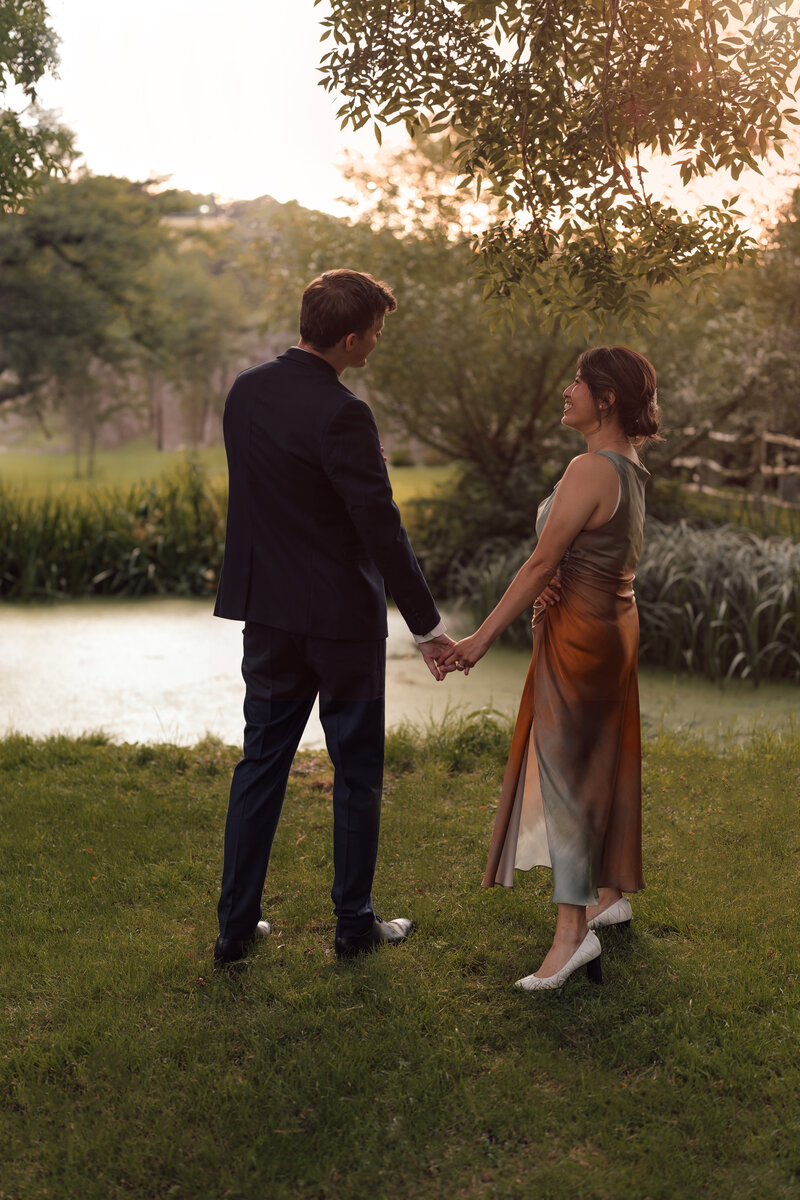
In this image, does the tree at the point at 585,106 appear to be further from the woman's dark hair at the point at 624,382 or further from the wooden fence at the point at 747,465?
the wooden fence at the point at 747,465

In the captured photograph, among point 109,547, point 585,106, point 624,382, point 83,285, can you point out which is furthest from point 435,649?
point 83,285

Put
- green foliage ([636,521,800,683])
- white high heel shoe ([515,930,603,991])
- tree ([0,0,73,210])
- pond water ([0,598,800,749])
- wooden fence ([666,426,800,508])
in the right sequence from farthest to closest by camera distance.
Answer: wooden fence ([666,426,800,508]), green foliage ([636,521,800,683]), pond water ([0,598,800,749]), tree ([0,0,73,210]), white high heel shoe ([515,930,603,991])

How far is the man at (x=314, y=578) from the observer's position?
2773mm

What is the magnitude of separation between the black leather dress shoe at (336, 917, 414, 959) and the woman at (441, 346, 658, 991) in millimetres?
438

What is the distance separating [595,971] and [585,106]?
102 inches

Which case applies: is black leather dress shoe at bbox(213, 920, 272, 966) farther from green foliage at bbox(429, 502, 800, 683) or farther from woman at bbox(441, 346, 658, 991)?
green foliage at bbox(429, 502, 800, 683)

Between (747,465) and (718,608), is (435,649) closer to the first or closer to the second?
(718,608)

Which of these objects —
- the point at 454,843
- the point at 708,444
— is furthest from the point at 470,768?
the point at 708,444

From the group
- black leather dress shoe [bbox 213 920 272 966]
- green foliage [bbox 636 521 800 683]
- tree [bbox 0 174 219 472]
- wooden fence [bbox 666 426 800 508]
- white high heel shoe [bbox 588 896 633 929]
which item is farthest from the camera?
tree [bbox 0 174 219 472]

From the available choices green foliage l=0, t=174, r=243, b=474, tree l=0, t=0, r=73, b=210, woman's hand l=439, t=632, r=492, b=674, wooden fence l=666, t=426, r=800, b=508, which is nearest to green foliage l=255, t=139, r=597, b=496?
wooden fence l=666, t=426, r=800, b=508

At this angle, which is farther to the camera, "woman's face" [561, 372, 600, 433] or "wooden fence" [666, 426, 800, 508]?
"wooden fence" [666, 426, 800, 508]

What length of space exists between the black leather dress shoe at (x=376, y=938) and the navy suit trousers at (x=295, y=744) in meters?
0.15

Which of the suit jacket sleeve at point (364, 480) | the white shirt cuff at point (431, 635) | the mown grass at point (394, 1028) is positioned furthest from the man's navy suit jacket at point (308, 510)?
the mown grass at point (394, 1028)

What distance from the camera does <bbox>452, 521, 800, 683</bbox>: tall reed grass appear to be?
269 inches
